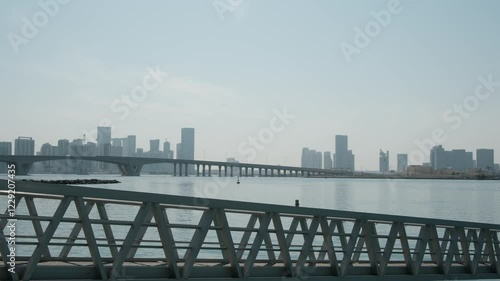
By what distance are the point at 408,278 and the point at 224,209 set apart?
5.12 m

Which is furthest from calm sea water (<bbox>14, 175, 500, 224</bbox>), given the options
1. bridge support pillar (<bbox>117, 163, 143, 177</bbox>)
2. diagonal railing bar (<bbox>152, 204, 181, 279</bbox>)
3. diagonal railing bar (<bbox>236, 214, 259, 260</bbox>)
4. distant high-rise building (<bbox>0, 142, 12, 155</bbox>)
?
diagonal railing bar (<bbox>152, 204, 181, 279</bbox>)

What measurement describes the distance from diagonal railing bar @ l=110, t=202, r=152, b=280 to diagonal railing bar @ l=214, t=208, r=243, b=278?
1.41m

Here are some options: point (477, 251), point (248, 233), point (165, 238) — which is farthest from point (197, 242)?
point (477, 251)

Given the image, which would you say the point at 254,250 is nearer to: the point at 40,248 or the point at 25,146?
the point at 40,248

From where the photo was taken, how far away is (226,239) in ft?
35.0

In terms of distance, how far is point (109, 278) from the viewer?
31.3 ft

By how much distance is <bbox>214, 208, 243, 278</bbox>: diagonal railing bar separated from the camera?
1059 cm

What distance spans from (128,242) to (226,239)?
1951 millimetres

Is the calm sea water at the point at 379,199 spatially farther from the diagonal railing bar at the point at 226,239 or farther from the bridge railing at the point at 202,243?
the diagonal railing bar at the point at 226,239

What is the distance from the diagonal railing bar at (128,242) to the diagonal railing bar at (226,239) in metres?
1.41

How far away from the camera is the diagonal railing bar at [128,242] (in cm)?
939

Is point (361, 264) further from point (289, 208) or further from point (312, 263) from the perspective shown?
point (289, 208)

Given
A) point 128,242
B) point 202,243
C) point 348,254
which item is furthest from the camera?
point 348,254

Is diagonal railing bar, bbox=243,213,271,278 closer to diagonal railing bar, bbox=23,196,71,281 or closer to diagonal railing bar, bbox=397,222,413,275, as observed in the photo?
diagonal railing bar, bbox=23,196,71,281
